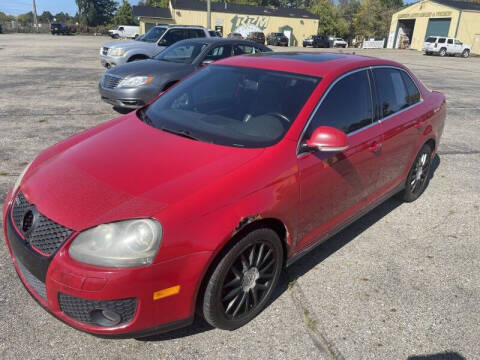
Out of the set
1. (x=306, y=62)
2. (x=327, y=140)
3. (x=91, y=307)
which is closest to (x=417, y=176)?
(x=306, y=62)

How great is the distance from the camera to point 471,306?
301 cm

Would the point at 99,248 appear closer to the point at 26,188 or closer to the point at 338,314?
the point at 26,188

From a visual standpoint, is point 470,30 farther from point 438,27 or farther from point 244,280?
point 244,280

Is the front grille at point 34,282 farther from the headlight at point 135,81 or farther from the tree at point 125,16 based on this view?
the tree at point 125,16

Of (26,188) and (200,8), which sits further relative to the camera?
(200,8)

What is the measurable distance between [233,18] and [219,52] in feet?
163

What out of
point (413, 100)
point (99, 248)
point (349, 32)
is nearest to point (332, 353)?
point (99, 248)

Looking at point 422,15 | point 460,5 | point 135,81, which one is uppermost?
point 460,5

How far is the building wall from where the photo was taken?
4419 centimetres

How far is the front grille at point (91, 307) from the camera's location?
6.80ft

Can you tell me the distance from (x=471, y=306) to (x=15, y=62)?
18.5 m

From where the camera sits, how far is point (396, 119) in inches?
150

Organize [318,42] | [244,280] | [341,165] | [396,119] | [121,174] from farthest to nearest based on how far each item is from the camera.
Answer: [318,42], [396,119], [341,165], [244,280], [121,174]

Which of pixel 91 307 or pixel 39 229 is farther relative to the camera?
pixel 39 229
